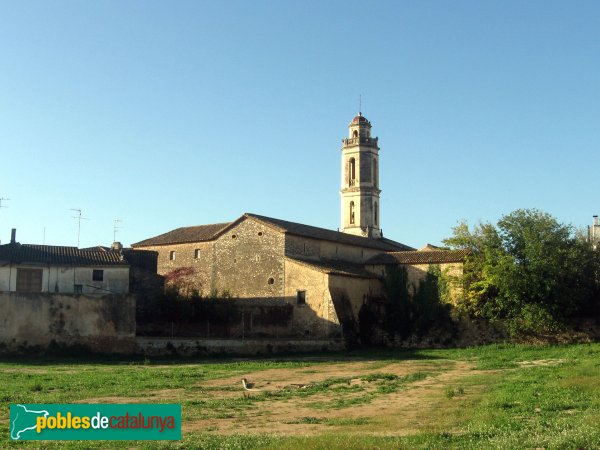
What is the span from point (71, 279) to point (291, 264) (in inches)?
528

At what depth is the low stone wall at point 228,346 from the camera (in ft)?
127

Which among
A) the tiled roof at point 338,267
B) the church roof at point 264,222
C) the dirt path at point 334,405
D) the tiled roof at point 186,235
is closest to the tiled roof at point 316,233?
the church roof at point 264,222

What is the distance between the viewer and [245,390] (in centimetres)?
2444

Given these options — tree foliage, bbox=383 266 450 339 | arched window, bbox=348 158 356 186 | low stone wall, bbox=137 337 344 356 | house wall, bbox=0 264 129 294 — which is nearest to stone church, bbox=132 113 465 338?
tree foliage, bbox=383 266 450 339

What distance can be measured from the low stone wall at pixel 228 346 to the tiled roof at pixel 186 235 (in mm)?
12222

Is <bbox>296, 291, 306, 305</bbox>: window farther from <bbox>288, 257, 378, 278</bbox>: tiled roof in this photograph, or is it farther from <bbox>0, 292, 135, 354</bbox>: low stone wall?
Answer: <bbox>0, 292, 135, 354</bbox>: low stone wall

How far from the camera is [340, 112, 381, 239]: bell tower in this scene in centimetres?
7100

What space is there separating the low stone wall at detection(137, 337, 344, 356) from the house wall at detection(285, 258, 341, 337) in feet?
4.75

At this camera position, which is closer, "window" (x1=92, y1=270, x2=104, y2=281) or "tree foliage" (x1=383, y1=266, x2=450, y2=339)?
"window" (x1=92, y1=270, x2=104, y2=281)

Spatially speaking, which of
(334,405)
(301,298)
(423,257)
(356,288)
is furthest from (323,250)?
(334,405)

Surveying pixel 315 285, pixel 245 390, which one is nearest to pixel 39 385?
pixel 245 390

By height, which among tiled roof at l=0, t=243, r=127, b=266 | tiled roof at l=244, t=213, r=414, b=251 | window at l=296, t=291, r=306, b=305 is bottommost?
window at l=296, t=291, r=306, b=305

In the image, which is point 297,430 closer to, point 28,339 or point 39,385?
point 39,385

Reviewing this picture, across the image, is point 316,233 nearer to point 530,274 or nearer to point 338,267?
point 338,267
